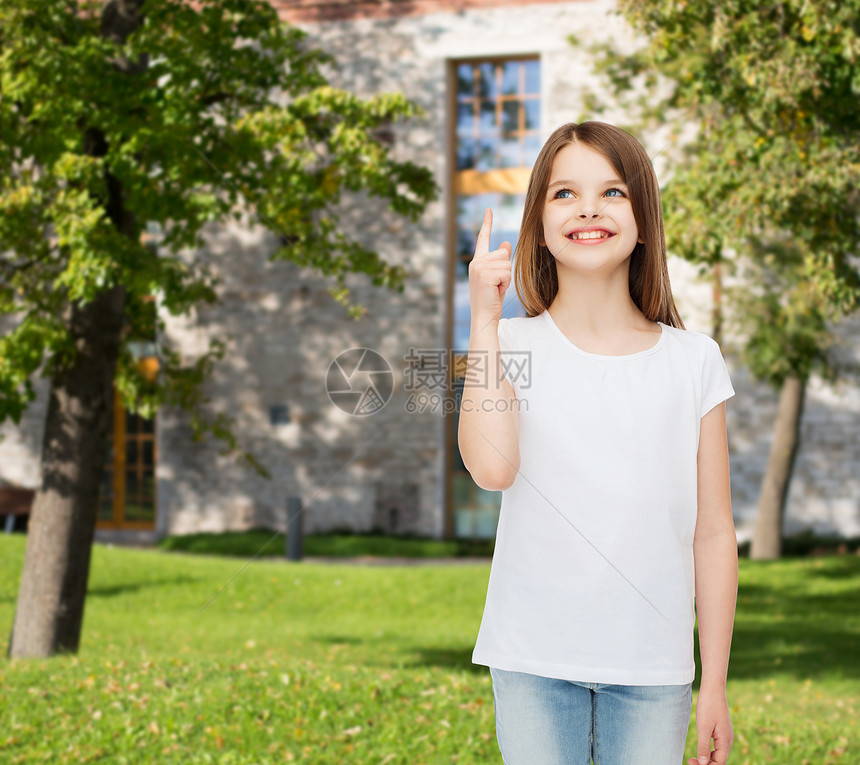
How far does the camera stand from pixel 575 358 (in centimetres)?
172

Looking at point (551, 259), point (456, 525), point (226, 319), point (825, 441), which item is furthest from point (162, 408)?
point (551, 259)

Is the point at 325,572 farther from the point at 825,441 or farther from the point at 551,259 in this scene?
the point at 551,259

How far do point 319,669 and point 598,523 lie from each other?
15.1 feet

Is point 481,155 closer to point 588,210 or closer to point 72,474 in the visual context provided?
point 72,474

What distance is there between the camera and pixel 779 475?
44.9 ft

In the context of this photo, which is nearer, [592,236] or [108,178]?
[592,236]

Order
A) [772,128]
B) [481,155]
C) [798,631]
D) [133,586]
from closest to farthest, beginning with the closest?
[772,128]
[798,631]
[133,586]
[481,155]

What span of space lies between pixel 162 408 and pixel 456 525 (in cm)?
584

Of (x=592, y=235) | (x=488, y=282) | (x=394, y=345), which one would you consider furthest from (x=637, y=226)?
(x=394, y=345)

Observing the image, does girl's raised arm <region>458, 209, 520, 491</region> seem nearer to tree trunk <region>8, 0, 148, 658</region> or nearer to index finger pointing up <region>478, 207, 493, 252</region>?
index finger pointing up <region>478, 207, 493, 252</region>
